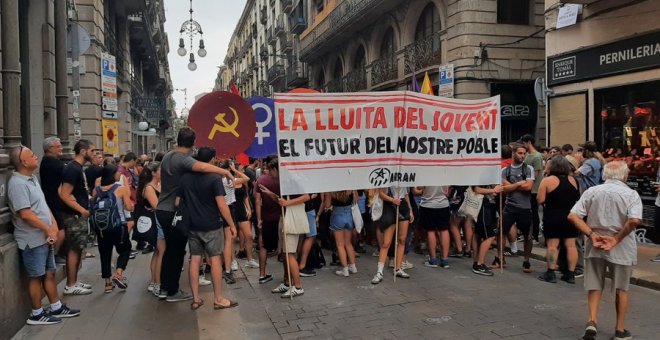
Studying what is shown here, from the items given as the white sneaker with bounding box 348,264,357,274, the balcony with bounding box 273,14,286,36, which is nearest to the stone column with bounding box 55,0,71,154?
the white sneaker with bounding box 348,264,357,274

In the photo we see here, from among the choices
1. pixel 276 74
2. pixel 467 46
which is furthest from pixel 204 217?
pixel 276 74

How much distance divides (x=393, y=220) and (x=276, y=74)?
119 feet

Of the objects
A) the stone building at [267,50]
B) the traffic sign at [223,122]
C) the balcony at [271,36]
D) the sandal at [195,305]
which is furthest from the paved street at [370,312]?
the balcony at [271,36]

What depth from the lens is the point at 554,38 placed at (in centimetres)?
1294

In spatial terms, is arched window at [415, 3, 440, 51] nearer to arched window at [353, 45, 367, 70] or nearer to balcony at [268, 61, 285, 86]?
arched window at [353, 45, 367, 70]

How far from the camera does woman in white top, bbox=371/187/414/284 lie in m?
7.37

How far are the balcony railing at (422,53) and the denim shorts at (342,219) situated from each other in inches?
460

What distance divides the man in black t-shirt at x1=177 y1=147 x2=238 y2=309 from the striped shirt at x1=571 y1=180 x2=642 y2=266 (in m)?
3.85

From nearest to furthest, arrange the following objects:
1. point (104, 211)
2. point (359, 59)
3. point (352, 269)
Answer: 1. point (104, 211)
2. point (352, 269)
3. point (359, 59)

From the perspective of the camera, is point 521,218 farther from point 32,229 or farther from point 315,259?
point 32,229

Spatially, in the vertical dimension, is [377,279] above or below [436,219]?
below

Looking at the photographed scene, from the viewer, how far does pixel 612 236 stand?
4984 millimetres

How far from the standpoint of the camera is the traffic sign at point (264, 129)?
8102mm

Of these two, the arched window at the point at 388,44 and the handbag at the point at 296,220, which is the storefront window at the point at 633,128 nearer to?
the handbag at the point at 296,220
